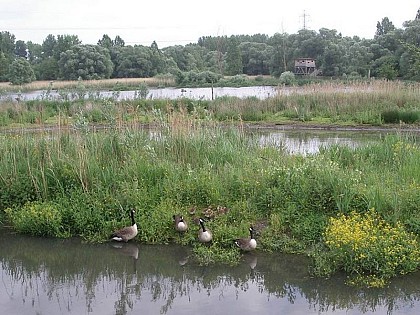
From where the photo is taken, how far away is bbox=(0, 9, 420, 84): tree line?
4303cm

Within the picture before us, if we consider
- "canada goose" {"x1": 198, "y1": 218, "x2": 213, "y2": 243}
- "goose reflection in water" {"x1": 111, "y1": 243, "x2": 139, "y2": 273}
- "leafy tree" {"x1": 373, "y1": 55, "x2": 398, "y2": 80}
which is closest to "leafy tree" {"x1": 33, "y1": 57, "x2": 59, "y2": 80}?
"leafy tree" {"x1": 373, "y1": 55, "x2": 398, "y2": 80}

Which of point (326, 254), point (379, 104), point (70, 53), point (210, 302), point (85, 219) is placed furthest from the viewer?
point (70, 53)

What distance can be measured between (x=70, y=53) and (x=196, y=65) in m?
17.5

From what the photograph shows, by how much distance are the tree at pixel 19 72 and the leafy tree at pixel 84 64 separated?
4.53 m

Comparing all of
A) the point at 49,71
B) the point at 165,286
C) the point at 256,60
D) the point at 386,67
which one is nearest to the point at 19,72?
the point at 49,71

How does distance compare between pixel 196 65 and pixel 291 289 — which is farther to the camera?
pixel 196 65

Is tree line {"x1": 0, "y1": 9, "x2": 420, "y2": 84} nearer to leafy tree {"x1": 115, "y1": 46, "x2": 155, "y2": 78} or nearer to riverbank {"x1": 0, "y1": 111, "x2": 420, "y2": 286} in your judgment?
leafy tree {"x1": 115, "y1": 46, "x2": 155, "y2": 78}

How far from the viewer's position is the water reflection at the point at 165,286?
22.3 ft

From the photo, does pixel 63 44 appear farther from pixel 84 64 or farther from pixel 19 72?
pixel 19 72

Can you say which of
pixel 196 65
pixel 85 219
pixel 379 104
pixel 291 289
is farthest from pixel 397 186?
pixel 196 65

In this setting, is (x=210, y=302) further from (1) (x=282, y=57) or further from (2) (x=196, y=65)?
(2) (x=196, y=65)

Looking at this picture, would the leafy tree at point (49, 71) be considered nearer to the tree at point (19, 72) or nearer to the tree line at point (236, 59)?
the tree line at point (236, 59)

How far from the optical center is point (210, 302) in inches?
274

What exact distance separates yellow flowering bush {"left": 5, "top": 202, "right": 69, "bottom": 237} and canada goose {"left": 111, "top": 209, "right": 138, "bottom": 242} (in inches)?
43.2
